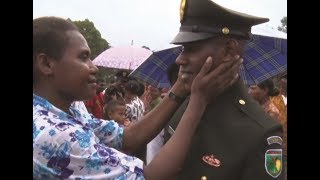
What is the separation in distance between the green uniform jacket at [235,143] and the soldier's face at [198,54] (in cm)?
22

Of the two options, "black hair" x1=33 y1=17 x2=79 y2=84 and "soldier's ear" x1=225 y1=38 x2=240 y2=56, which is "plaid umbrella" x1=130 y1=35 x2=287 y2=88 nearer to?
"soldier's ear" x1=225 y1=38 x2=240 y2=56

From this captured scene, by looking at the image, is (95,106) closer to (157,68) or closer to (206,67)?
(157,68)

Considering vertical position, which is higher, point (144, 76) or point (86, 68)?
point (86, 68)

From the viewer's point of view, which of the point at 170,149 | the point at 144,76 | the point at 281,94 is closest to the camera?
the point at 170,149

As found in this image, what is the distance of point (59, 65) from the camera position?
2.08 m

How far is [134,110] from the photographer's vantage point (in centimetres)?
656

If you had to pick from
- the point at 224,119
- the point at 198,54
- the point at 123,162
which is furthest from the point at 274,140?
the point at 123,162

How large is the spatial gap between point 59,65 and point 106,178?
573mm

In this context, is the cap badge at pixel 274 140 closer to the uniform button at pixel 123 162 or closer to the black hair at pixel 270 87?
the uniform button at pixel 123 162

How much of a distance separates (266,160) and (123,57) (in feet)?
32.0

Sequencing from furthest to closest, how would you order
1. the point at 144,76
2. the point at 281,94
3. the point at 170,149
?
1. the point at 281,94
2. the point at 144,76
3. the point at 170,149
